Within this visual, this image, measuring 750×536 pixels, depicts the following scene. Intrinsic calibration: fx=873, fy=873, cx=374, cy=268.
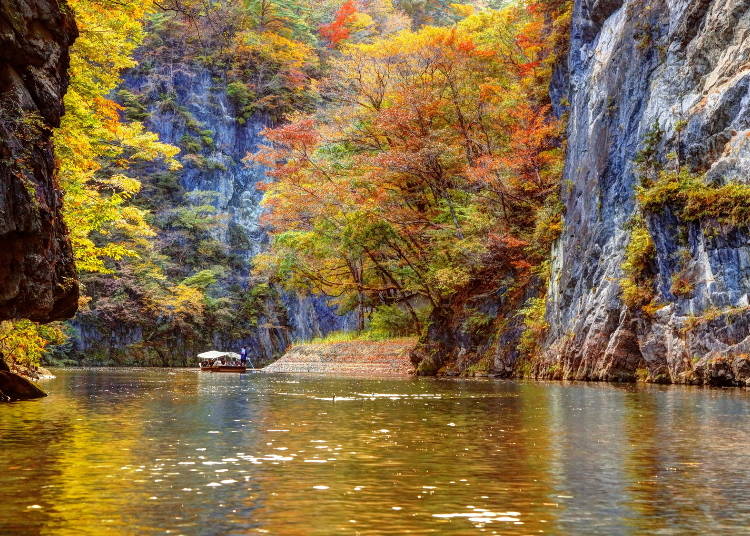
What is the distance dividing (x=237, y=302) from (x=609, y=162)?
4007cm

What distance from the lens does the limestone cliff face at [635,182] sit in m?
24.6

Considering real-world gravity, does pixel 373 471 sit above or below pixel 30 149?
below

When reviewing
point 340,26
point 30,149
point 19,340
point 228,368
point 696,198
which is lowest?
point 228,368

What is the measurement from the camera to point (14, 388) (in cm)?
1875

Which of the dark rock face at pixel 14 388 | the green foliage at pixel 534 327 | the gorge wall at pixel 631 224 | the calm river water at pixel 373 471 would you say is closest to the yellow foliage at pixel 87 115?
the dark rock face at pixel 14 388

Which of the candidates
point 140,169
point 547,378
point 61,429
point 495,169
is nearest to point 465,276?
point 495,169

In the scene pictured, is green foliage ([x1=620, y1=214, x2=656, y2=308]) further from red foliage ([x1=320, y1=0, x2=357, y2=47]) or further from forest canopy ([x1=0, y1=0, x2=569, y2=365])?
red foliage ([x1=320, y1=0, x2=357, y2=47])

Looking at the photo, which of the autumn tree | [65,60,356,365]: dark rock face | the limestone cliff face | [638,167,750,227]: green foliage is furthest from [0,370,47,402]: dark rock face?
[65,60,356,365]: dark rock face

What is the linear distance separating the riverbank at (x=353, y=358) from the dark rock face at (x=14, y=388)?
24407 millimetres

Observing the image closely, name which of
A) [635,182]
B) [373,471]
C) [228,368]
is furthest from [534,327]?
[373,471]

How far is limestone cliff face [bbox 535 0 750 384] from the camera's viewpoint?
80.8 ft

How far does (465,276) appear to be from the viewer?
3966cm

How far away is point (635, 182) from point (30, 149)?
68.2 feet

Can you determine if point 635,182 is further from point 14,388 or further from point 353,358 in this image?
point 14,388
